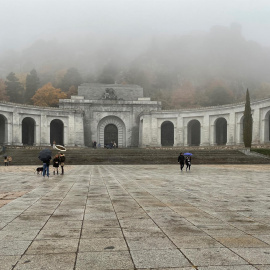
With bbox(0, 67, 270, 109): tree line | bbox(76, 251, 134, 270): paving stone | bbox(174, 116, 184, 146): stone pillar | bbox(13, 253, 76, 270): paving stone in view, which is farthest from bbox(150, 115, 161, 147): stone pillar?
bbox(13, 253, 76, 270): paving stone

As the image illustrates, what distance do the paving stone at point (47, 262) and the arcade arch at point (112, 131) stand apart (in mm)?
48583

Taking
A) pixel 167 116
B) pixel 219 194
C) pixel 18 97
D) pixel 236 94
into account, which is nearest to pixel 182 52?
pixel 236 94

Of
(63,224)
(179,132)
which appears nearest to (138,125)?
(179,132)

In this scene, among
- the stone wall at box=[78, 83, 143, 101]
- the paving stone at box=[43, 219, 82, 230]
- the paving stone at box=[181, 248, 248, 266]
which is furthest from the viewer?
the stone wall at box=[78, 83, 143, 101]

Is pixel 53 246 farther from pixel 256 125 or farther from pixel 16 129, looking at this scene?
pixel 16 129

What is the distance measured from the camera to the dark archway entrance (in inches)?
2078

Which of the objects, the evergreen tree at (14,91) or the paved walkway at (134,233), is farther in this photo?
the evergreen tree at (14,91)

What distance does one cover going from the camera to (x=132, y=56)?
121 meters

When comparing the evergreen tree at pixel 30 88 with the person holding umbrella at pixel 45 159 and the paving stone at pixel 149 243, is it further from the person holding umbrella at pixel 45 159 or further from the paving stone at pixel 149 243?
the paving stone at pixel 149 243

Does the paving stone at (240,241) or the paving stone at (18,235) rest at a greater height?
Answer: the paving stone at (18,235)

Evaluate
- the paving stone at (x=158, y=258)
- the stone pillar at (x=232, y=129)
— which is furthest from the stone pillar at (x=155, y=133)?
the paving stone at (x=158, y=258)

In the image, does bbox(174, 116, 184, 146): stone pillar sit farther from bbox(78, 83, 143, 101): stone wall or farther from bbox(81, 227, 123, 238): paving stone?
bbox(81, 227, 123, 238): paving stone

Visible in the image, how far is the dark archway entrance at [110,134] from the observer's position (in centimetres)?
5278

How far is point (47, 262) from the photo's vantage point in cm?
338
